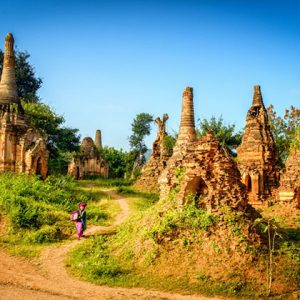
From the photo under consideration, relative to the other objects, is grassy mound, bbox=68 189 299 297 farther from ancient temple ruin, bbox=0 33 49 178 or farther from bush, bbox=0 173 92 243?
ancient temple ruin, bbox=0 33 49 178

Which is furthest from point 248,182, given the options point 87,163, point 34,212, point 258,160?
point 87,163

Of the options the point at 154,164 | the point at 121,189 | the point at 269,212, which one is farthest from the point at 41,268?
the point at 154,164

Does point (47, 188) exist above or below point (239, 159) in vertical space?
below

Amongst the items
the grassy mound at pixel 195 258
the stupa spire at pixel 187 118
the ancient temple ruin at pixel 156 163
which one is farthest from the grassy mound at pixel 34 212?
the ancient temple ruin at pixel 156 163

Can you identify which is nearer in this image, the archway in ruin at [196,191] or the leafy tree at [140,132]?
the archway in ruin at [196,191]

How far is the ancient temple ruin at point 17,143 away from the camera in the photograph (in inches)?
969

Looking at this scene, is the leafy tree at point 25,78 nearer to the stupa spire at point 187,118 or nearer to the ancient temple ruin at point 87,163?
the ancient temple ruin at point 87,163

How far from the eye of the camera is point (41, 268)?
12.4 meters

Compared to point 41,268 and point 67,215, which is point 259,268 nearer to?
point 41,268

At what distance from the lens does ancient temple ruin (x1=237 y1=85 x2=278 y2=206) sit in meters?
21.6

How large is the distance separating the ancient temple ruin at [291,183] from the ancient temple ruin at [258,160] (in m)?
1.52

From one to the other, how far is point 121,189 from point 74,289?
18.0 metres

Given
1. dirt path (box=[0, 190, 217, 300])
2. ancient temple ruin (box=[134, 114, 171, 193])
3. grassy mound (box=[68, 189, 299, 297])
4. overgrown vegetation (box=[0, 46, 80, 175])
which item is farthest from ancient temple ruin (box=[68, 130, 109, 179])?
grassy mound (box=[68, 189, 299, 297])

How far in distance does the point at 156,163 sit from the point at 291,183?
13.4 meters
